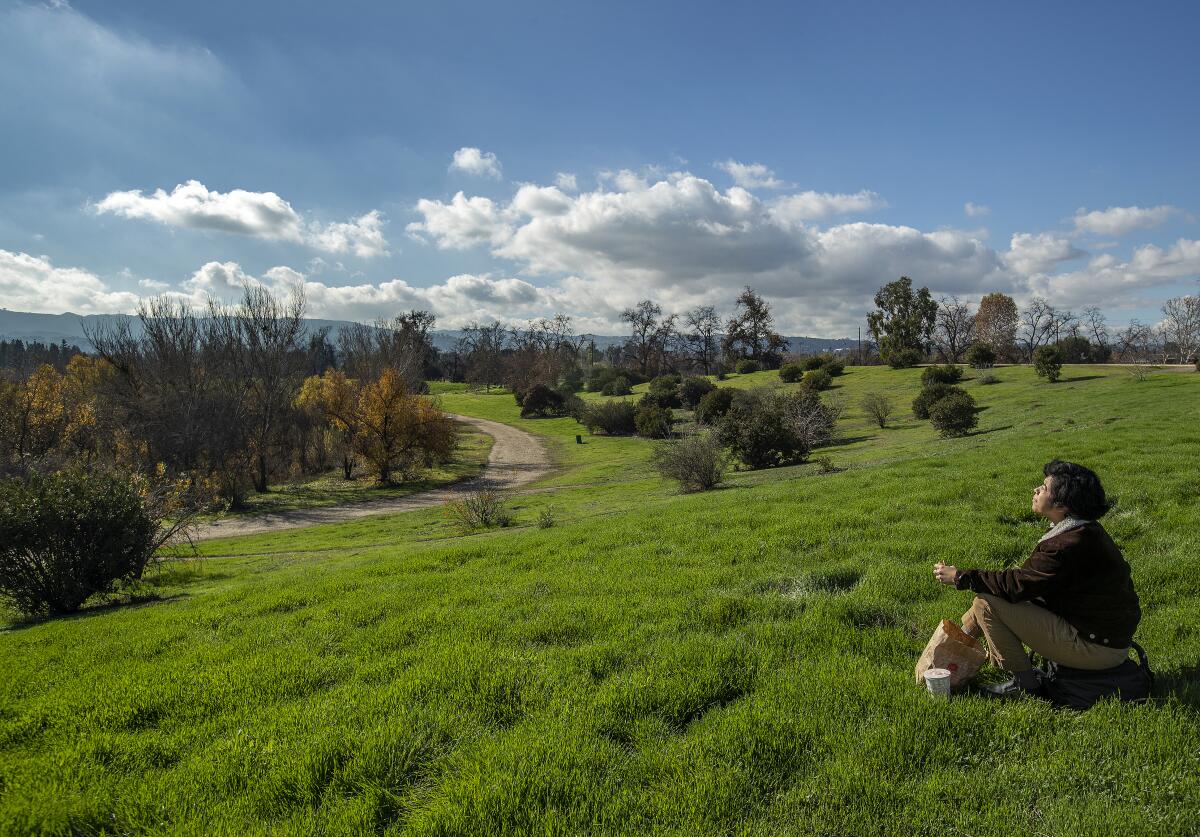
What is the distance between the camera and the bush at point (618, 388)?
6788cm

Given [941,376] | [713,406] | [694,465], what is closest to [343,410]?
[713,406]

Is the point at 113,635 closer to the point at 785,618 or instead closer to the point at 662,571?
the point at 662,571

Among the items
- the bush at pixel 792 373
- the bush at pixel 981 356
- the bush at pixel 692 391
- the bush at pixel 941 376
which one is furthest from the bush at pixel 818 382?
the bush at pixel 981 356

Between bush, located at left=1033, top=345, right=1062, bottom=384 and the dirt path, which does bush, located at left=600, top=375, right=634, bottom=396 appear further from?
bush, located at left=1033, top=345, right=1062, bottom=384

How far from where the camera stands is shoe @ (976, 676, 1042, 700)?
3697mm

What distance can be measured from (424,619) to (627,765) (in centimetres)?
319

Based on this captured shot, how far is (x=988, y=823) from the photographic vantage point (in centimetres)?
272

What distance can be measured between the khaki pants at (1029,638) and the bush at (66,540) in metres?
13.1

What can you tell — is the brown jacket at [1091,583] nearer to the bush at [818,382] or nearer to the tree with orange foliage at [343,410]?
the tree with orange foliage at [343,410]

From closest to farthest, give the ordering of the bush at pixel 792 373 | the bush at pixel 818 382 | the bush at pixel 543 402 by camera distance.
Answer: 1. the bush at pixel 818 382
2. the bush at pixel 792 373
3. the bush at pixel 543 402

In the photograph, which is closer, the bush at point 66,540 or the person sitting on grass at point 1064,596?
the person sitting on grass at point 1064,596

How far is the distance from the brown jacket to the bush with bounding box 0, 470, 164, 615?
13358 millimetres

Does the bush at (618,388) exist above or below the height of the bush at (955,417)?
above

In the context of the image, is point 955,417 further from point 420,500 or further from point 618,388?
point 618,388
